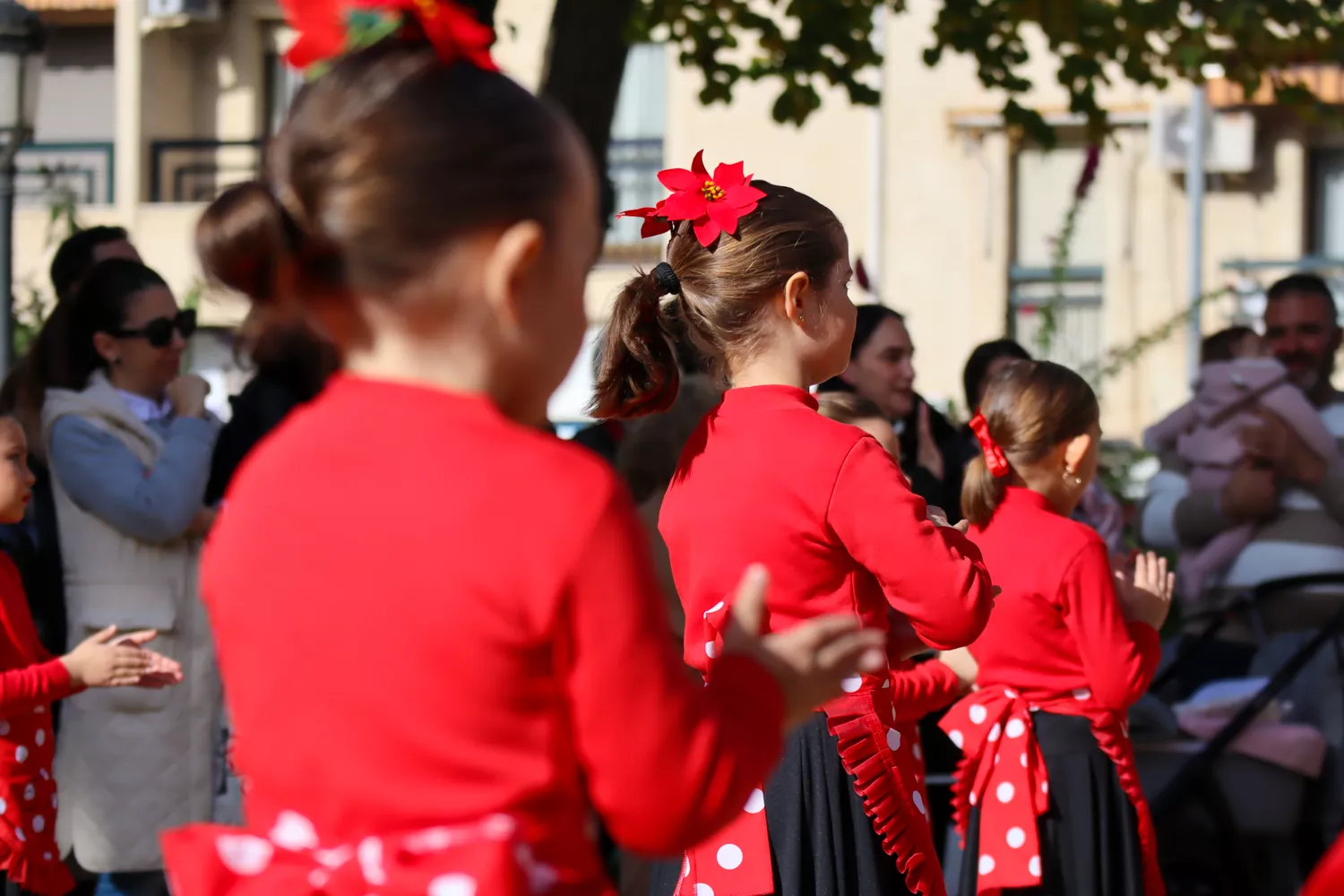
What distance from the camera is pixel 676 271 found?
296 centimetres

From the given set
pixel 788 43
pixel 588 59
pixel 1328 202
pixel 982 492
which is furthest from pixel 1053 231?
pixel 982 492

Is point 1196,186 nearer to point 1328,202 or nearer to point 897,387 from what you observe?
point 1328,202

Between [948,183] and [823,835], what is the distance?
1544 cm

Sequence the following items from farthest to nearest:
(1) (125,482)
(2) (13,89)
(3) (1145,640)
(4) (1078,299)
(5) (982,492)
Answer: (4) (1078,299) → (2) (13,89) → (1) (125,482) → (5) (982,492) → (3) (1145,640)

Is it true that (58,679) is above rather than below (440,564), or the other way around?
below

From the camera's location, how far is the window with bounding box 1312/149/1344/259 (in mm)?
17172

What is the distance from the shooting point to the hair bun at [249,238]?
58.9 inches

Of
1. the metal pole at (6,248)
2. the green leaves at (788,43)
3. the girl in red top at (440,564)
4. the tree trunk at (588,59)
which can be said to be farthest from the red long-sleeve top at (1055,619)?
the green leaves at (788,43)

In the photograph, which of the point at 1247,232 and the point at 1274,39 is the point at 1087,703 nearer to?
the point at 1274,39

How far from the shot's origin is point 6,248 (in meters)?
6.64

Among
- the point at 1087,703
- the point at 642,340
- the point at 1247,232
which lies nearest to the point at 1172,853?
the point at 1087,703

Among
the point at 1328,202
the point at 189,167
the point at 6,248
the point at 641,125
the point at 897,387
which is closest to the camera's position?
the point at 897,387

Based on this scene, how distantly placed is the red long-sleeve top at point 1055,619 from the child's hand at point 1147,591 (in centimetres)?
4

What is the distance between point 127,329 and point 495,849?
11.9 ft
